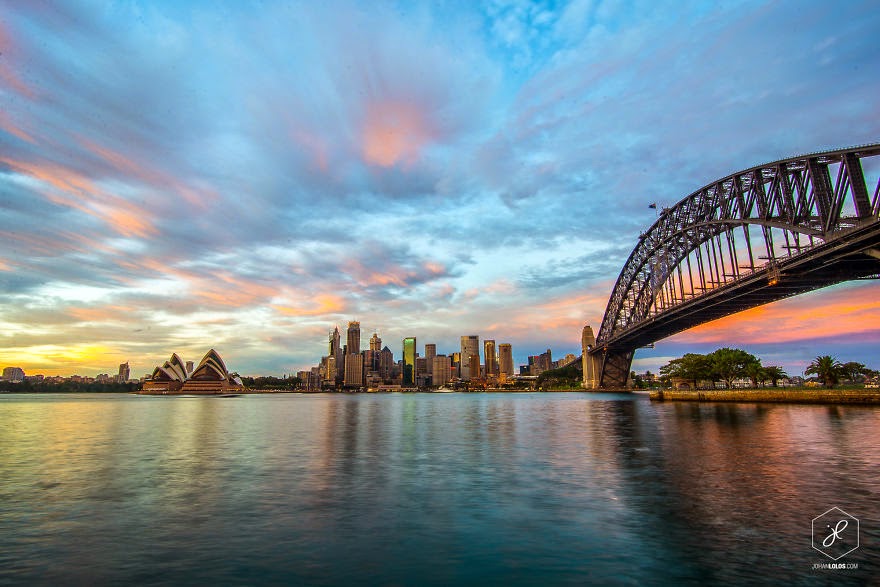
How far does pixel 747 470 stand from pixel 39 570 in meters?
23.4

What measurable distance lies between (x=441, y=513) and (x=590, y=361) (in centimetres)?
16482

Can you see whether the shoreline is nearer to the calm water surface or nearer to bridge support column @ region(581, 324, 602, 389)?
the calm water surface

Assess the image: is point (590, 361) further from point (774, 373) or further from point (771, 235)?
point (771, 235)

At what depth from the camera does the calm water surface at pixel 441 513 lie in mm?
9984

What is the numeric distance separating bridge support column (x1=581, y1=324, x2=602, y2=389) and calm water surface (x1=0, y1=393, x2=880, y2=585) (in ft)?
467

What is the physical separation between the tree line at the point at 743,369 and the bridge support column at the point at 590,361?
40540 mm

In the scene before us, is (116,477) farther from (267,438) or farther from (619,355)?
(619,355)

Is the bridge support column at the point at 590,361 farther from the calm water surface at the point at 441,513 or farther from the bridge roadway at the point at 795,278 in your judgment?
the calm water surface at the point at 441,513

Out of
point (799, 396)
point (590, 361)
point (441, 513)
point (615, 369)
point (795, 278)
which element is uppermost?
point (795, 278)

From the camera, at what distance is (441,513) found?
14680 millimetres

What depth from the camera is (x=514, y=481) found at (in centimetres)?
1927

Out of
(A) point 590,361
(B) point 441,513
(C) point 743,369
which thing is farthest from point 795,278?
(A) point 590,361

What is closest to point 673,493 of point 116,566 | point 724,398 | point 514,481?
point 514,481
